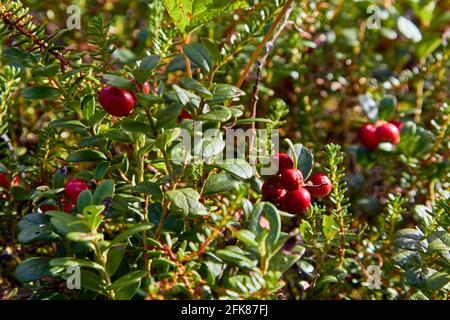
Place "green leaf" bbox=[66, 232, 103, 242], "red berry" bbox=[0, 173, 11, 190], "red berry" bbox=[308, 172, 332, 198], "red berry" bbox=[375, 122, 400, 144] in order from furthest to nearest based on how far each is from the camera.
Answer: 1. "red berry" bbox=[375, 122, 400, 144]
2. "red berry" bbox=[0, 173, 11, 190]
3. "red berry" bbox=[308, 172, 332, 198]
4. "green leaf" bbox=[66, 232, 103, 242]

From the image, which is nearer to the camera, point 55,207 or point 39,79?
point 55,207

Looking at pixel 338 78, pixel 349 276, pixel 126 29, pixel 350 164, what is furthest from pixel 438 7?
pixel 349 276

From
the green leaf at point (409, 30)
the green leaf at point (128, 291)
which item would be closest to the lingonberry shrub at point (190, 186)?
the green leaf at point (128, 291)

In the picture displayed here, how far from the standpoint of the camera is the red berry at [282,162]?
128cm

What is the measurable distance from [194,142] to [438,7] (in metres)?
1.94

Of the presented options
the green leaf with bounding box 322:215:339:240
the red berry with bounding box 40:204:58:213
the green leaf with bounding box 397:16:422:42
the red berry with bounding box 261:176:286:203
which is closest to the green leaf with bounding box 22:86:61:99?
the red berry with bounding box 40:204:58:213

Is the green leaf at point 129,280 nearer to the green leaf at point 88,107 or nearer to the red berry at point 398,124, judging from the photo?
the green leaf at point 88,107

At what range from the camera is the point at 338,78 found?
2.27 m

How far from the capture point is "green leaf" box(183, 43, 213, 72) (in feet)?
4.04

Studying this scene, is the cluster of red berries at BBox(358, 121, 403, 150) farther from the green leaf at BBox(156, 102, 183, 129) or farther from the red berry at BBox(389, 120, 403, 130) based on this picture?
the green leaf at BBox(156, 102, 183, 129)

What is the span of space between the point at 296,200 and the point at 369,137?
0.72m

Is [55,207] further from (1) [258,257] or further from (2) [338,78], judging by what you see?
(2) [338,78]

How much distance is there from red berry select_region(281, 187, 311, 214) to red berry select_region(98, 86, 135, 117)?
348 mm

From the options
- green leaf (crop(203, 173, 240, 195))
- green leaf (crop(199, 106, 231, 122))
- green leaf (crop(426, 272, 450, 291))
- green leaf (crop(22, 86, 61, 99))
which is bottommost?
green leaf (crop(426, 272, 450, 291))
